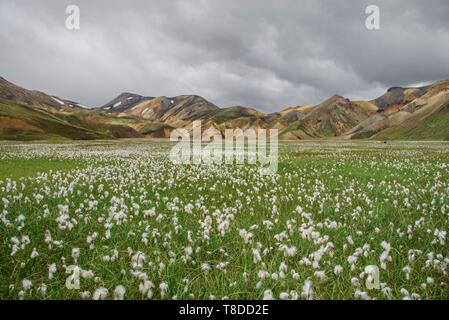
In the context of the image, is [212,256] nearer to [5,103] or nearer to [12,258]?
[12,258]

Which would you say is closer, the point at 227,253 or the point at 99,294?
the point at 99,294

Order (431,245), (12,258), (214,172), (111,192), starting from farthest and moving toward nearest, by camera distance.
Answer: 1. (214,172)
2. (111,192)
3. (431,245)
4. (12,258)

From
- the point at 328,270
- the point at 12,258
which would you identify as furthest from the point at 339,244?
the point at 12,258

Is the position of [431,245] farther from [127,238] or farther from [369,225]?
[127,238]

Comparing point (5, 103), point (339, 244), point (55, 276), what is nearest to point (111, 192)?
point (55, 276)

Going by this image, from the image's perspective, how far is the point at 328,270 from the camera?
5.40 meters

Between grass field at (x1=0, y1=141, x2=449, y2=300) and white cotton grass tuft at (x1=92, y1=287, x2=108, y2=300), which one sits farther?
grass field at (x1=0, y1=141, x2=449, y2=300)

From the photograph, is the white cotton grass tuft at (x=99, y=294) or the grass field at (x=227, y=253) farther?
the grass field at (x=227, y=253)

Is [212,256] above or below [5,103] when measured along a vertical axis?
below

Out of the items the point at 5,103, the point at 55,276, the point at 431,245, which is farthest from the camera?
the point at 5,103

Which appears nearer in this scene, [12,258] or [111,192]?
[12,258]

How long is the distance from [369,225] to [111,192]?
853cm
